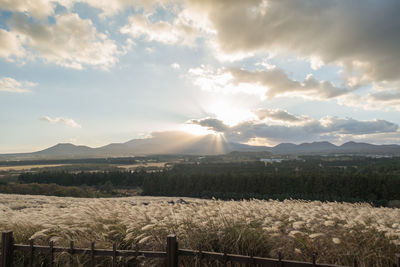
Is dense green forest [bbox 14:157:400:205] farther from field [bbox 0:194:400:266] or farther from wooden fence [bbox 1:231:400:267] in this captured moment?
wooden fence [bbox 1:231:400:267]

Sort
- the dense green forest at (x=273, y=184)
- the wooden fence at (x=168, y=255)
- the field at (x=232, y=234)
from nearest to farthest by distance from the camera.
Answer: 1. the wooden fence at (x=168, y=255)
2. the field at (x=232, y=234)
3. the dense green forest at (x=273, y=184)

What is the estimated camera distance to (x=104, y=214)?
802 cm

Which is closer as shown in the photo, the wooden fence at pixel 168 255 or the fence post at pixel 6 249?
the wooden fence at pixel 168 255

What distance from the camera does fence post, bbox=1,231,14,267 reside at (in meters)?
6.08

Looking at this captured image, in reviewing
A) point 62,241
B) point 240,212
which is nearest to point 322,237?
point 240,212

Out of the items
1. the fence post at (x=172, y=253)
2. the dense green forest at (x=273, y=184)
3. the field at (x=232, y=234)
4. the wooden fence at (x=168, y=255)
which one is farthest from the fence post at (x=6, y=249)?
the dense green forest at (x=273, y=184)

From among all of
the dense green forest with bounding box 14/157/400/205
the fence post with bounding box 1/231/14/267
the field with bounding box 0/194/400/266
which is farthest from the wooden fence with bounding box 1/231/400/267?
the dense green forest with bounding box 14/157/400/205

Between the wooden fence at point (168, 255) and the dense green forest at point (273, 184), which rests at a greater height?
the wooden fence at point (168, 255)

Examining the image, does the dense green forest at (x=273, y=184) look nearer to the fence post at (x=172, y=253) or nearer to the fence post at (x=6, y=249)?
the fence post at (x=172, y=253)

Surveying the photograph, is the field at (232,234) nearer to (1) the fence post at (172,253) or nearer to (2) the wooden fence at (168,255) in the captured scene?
(2) the wooden fence at (168,255)

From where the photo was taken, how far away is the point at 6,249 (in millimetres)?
6109

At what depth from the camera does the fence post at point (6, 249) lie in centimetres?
608

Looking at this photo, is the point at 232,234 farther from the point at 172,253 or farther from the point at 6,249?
the point at 6,249

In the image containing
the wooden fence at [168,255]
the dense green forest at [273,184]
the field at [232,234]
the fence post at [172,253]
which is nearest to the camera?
the wooden fence at [168,255]
